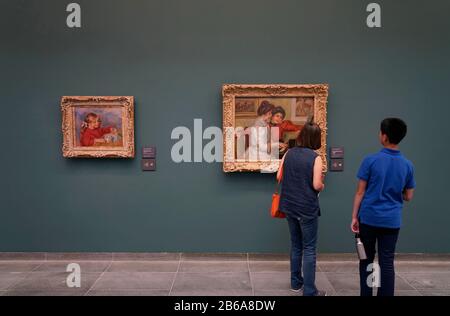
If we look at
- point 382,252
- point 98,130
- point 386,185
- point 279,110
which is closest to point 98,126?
point 98,130

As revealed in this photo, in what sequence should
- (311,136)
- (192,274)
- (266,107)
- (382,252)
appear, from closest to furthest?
(382,252), (311,136), (192,274), (266,107)

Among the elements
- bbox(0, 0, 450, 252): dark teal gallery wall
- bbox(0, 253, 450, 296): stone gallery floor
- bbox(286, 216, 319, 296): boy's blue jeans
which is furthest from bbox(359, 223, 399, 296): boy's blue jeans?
bbox(0, 0, 450, 252): dark teal gallery wall

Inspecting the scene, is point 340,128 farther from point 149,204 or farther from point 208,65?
point 149,204

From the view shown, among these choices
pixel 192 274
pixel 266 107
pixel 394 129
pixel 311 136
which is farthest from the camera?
pixel 266 107

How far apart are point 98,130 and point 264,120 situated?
6.51 feet

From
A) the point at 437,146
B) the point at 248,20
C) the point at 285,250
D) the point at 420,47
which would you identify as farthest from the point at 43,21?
the point at 437,146

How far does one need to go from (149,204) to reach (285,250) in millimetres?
1757

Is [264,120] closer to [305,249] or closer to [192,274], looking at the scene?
[305,249]

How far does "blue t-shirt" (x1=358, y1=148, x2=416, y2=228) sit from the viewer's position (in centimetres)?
300

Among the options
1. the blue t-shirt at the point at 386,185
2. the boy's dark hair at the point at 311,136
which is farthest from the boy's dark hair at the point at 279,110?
the blue t-shirt at the point at 386,185

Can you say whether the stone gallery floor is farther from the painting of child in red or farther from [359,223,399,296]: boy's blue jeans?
the painting of child in red

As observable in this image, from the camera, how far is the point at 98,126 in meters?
4.56

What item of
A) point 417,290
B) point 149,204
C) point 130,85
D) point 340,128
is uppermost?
point 130,85

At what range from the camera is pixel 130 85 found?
15.0ft
